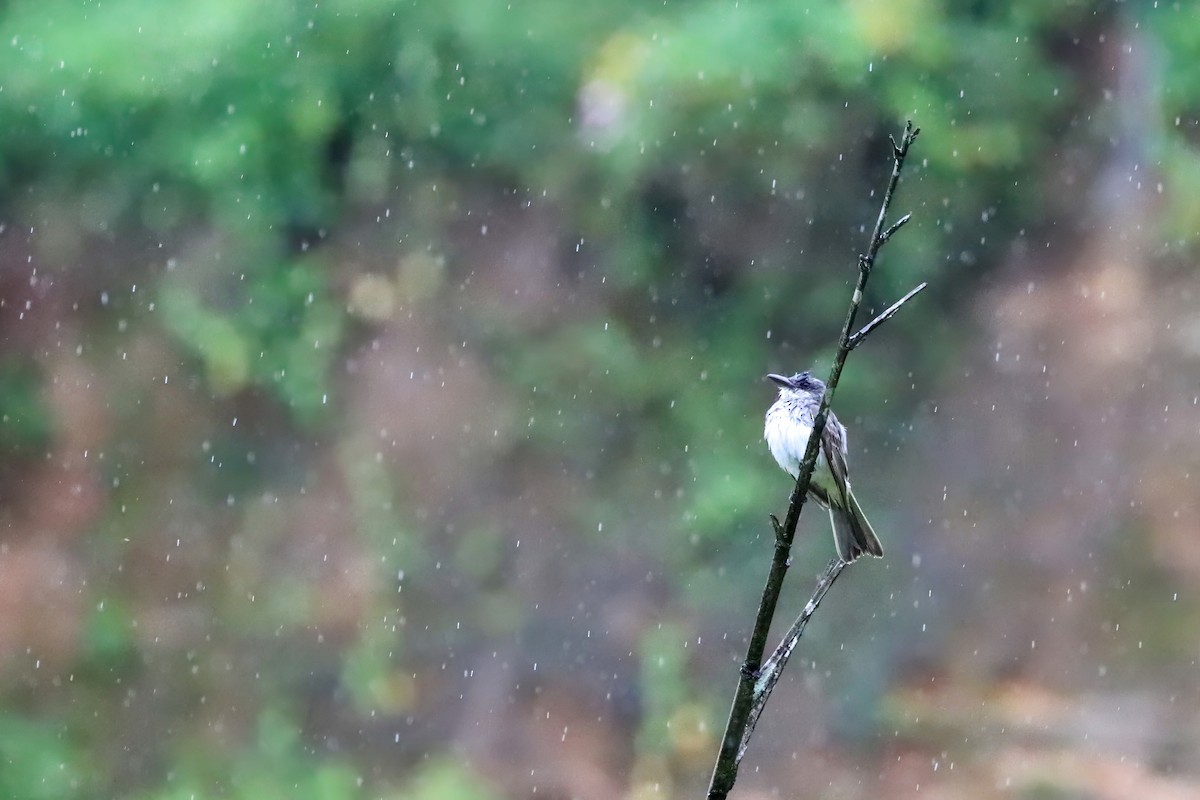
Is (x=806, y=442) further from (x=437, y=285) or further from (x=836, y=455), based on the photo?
(x=437, y=285)

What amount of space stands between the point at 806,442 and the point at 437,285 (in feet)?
7.04

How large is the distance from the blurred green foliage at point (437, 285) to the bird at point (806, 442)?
1.44 m

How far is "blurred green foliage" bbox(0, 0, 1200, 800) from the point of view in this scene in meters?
3.20

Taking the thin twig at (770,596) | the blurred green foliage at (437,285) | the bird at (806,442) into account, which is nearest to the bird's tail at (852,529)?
the bird at (806,442)

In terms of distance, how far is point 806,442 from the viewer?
1.35 m

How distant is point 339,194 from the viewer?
334cm

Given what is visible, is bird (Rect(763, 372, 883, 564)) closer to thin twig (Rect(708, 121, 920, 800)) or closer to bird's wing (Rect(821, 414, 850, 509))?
bird's wing (Rect(821, 414, 850, 509))

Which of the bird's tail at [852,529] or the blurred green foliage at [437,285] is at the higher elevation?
the blurred green foliage at [437,285]

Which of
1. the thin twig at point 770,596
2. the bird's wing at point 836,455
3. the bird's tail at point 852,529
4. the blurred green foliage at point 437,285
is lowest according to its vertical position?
the thin twig at point 770,596

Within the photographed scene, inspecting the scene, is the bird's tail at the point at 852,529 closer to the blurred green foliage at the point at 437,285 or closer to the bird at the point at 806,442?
the bird at the point at 806,442

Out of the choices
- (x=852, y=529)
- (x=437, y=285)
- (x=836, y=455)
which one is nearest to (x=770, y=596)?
(x=852, y=529)

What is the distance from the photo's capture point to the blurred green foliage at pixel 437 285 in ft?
10.5

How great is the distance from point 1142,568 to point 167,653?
2299 mm

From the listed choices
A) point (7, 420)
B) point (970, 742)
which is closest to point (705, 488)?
point (970, 742)
